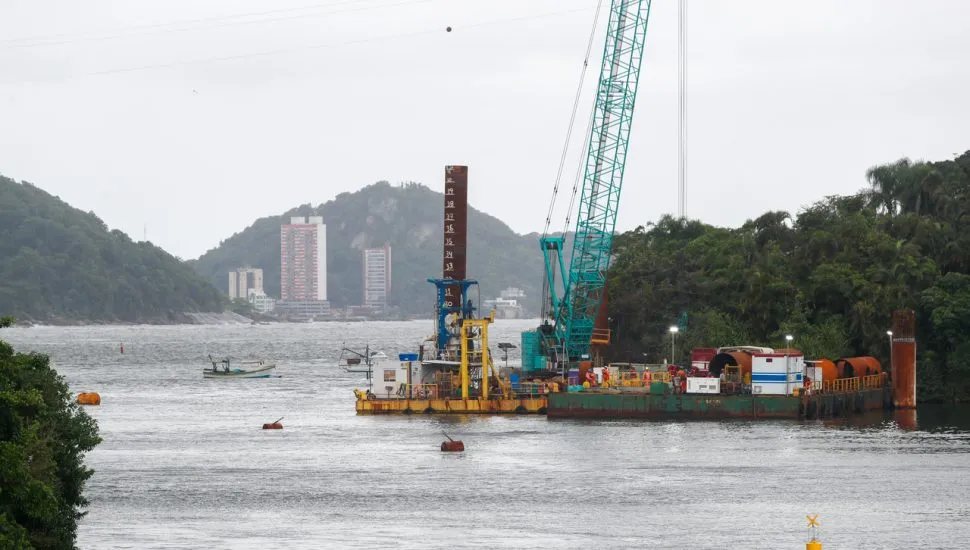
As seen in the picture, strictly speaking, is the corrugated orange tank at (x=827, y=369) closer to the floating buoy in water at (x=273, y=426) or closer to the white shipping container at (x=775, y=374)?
the white shipping container at (x=775, y=374)

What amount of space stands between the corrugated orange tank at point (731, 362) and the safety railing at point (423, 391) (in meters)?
20.1

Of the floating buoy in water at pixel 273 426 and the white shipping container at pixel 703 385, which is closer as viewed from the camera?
the white shipping container at pixel 703 385

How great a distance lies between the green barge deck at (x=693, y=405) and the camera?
343ft

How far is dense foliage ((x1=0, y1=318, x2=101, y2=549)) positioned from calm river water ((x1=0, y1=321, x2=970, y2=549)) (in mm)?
Result: 7991

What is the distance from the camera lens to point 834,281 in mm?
128000

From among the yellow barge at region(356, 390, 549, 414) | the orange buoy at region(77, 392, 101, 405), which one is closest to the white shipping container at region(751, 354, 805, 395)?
the yellow barge at region(356, 390, 549, 414)

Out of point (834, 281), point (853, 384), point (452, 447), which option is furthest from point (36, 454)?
point (834, 281)

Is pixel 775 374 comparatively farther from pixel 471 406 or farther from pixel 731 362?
pixel 471 406

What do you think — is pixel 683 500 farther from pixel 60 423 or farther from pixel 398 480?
pixel 60 423

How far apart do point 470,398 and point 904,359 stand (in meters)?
33.0

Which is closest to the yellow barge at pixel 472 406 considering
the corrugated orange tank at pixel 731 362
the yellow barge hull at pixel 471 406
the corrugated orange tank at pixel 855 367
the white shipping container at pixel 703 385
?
the yellow barge hull at pixel 471 406

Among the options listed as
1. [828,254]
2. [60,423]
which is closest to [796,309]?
[828,254]

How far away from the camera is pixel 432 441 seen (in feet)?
317

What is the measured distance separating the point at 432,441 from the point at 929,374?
46260 millimetres
